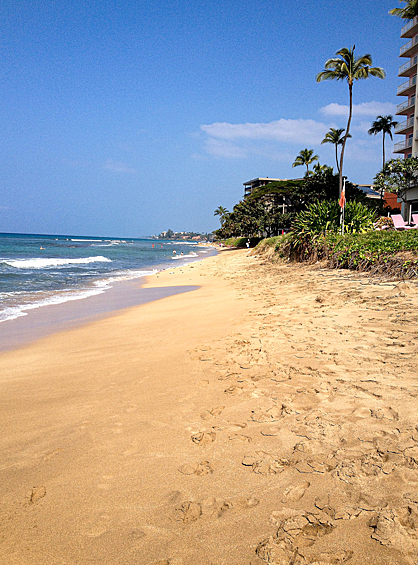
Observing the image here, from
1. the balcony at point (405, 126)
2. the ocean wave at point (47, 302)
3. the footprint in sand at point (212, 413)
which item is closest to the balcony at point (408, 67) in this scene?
the balcony at point (405, 126)

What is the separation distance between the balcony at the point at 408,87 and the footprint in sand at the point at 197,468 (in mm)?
41504

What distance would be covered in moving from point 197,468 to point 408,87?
42.0m

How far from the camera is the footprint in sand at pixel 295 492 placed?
186 cm

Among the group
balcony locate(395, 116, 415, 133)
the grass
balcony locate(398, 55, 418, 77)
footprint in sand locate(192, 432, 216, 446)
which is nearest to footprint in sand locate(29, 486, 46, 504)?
footprint in sand locate(192, 432, 216, 446)

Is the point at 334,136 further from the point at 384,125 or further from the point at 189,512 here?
the point at 189,512

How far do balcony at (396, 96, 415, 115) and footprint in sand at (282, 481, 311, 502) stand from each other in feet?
134

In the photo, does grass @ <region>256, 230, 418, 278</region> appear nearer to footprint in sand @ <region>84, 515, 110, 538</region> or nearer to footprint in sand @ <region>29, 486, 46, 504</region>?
footprint in sand @ <region>84, 515, 110, 538</region>

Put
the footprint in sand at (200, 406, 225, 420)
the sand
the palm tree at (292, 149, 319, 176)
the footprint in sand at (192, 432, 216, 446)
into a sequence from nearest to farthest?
the sand, the footprint in sand at (192, 432, 216, 446), the footprint in sand at (200, 406, 225, 420), the palm tree at (292, 149, 319, 176)

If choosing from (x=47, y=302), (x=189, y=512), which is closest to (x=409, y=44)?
(x=47, y=302)

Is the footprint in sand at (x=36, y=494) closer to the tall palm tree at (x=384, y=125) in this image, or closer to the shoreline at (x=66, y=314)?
the shoreline at (x=66, y=314)

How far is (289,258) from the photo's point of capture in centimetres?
1483

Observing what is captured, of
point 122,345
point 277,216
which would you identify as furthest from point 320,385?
point 277,216

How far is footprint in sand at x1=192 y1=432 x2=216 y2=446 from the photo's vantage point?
2.42 meters

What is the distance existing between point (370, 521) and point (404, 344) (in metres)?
2.60
